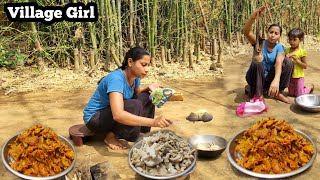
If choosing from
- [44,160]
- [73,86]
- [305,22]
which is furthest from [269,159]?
[305,22]

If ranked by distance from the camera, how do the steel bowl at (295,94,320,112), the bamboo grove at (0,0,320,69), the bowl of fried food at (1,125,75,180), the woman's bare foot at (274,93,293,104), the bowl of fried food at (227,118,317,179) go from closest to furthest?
1. the bowl of fried food at (1,125,75,180)
2. the bowl of fried food at (227,118,317,179)
3. the steel bowl at (295,94,320,112)
4. the woman's bare foot at (274,93,293,104)
5. the bamboo grove at (0,0,320,69)

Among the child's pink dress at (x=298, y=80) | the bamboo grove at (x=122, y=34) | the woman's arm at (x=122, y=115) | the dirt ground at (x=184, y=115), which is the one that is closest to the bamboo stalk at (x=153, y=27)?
the bamboo grove at (x=122, y=34)

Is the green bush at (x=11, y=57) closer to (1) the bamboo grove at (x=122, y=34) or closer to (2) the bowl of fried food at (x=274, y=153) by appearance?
(1) the bamboo grove at (x=122, y=34)

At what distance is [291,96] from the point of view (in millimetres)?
5008

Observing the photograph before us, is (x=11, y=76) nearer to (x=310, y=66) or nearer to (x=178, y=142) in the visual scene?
(x=178, y=142)

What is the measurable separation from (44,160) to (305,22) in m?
8.05

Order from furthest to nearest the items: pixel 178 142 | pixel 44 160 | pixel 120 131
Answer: pixel 120 131, pixel 178 142, pixel 44 160

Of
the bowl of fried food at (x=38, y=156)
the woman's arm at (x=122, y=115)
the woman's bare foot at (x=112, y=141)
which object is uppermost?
the woman's arm at (x=122, y=115)

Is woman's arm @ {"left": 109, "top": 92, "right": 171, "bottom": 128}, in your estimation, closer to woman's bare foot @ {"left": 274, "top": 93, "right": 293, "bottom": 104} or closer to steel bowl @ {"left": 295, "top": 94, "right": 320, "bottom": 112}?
steel bowl @ {"left": 295, "top": 94, "right": 320, "bottom": 112}

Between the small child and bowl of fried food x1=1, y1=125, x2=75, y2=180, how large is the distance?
3.10 m

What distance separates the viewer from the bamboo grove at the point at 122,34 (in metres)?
6.07

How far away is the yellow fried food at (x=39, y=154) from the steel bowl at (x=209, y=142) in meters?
1.10

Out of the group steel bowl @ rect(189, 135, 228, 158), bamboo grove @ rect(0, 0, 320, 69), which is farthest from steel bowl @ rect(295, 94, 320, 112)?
bamboo grove @ rect(0, 0, 320, 69)

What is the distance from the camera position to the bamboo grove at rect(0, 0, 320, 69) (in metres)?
6.07
